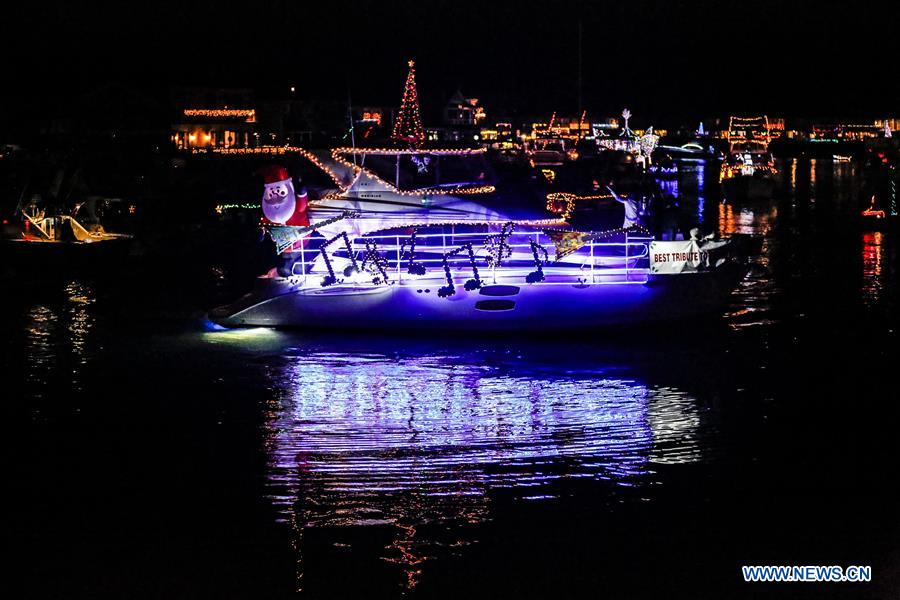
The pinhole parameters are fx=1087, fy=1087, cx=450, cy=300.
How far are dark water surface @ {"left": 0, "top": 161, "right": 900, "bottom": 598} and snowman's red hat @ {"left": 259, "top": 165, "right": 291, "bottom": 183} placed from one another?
2.90 meters

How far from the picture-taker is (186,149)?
2783 inches

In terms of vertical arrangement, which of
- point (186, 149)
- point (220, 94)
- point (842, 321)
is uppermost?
point (220, 94)

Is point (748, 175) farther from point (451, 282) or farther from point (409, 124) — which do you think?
point (451, 282)

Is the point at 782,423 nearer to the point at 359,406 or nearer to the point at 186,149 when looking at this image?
the point at 359,406

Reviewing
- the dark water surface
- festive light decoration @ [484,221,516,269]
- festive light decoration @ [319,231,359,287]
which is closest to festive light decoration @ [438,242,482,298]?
festive light decoration @ [484,221,516,269]

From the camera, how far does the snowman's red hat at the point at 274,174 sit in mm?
20688

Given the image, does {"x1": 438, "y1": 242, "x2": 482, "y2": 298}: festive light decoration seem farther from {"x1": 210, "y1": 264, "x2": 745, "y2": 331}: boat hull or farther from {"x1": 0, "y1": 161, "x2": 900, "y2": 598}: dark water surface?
{"x1": 0, "y1": 161, "x2": 900, "y2": 598}: dark water surface

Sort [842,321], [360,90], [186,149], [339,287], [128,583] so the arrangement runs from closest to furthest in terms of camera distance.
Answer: [128,583], [339,287], [842,321], [186,149], [360,90]

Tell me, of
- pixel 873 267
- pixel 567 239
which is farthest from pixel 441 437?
pixel 873 267

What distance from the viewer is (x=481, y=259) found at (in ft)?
68.6

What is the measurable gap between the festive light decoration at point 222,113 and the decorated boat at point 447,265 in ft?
185

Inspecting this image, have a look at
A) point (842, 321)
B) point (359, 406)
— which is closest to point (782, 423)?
point (359, 406)

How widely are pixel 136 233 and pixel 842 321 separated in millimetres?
23658

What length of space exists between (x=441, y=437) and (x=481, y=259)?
759 centimetres
